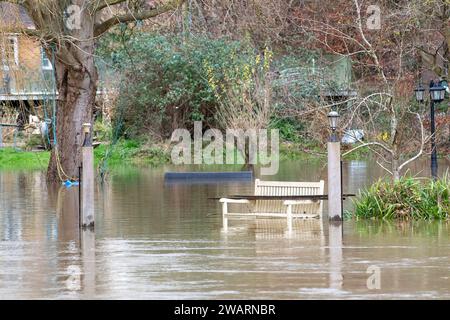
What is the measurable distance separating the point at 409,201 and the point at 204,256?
5.46m

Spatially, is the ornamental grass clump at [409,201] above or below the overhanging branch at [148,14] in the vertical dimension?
below

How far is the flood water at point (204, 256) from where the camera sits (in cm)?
1234

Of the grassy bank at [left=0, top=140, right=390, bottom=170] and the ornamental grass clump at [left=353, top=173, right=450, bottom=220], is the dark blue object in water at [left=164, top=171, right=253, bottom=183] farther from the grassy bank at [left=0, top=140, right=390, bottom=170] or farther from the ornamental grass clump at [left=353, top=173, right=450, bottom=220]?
the ornamental grass clump at [left=353, top=173, right=450, bottom=220]

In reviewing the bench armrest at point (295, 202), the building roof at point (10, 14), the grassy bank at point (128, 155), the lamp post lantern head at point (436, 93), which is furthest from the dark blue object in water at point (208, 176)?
the bench armrest at point (295, 202)

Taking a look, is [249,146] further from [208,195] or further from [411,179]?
[411,179]

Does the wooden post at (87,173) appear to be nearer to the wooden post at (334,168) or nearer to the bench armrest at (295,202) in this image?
the bench armrest at (295,202)

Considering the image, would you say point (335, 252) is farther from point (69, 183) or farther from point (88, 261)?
point (69, 183)

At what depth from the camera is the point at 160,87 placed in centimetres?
4222

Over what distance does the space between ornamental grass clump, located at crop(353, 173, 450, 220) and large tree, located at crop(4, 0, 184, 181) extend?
33.8 ft

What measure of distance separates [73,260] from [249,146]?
20681mm

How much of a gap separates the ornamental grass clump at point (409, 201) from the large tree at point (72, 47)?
10287 mm

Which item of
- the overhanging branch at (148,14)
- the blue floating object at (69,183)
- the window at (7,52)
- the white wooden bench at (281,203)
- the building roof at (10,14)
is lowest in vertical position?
the white wooden bench at (281,203)

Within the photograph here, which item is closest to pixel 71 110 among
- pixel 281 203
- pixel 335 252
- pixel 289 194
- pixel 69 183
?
pixel 69 183

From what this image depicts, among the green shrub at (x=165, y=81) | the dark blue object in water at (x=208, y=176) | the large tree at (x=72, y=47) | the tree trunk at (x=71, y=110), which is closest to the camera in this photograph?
the large tree at (x=72, y=47)
